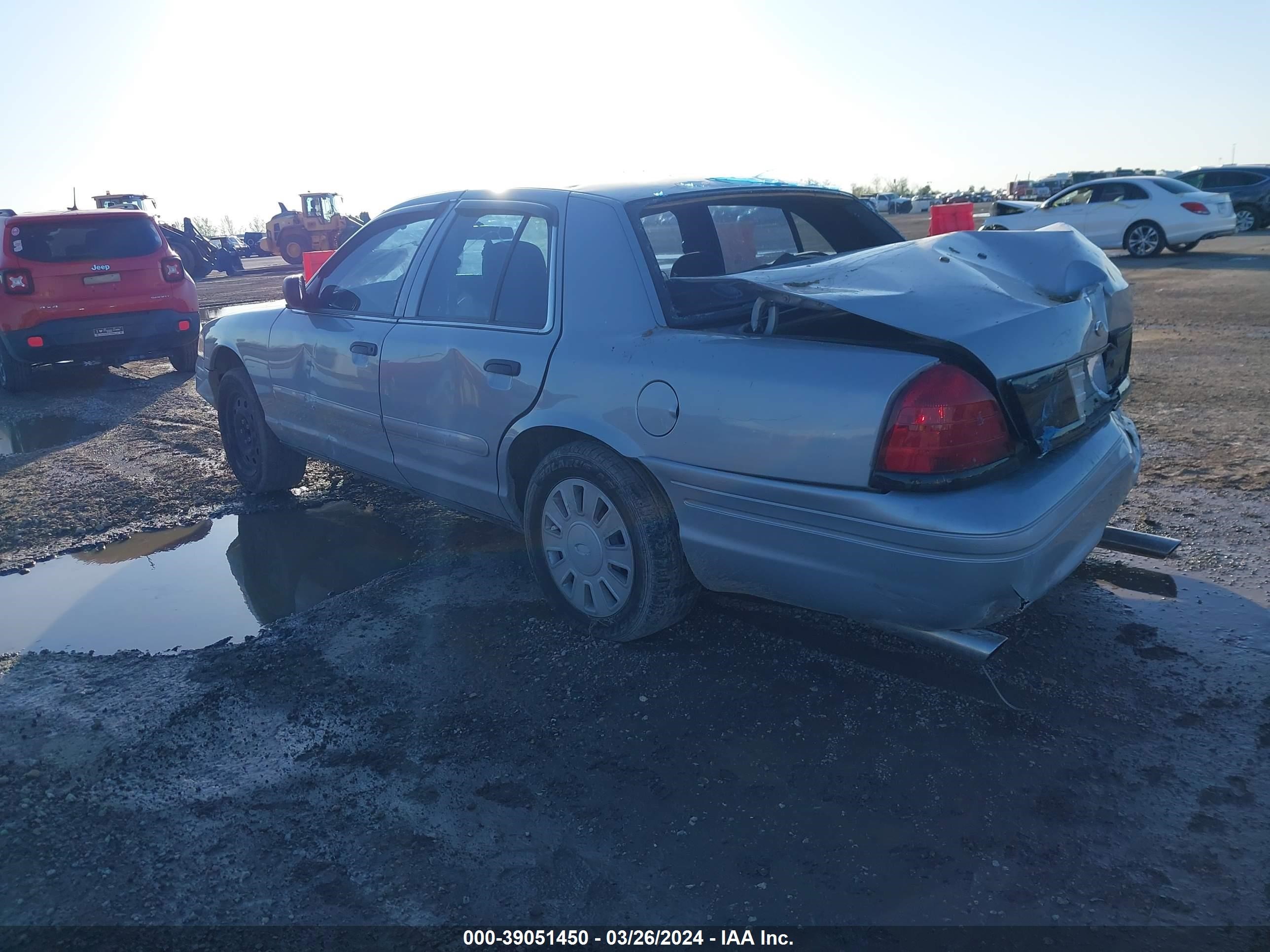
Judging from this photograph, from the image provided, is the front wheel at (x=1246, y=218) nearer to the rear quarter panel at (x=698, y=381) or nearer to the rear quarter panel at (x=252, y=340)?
the rear quarter panel at (x=252, y=340)

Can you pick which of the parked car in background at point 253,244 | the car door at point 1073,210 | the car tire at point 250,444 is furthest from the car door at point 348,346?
the parked car in background at point 253,244

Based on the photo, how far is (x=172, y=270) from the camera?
10148mm

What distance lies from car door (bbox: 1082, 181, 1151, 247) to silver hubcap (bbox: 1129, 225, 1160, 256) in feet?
0.59

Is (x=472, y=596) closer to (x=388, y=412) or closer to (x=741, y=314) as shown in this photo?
(x=388, y=412)

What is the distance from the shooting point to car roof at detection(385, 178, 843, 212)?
3656 mm

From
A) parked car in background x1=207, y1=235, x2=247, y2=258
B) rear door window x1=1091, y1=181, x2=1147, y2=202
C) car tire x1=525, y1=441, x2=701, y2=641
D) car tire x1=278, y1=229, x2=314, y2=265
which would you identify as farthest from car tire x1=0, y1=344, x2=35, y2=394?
car tire x1=278, y1=229, x2=314, y2=265

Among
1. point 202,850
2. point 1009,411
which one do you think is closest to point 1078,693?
point 1009,411

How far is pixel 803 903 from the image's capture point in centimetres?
227

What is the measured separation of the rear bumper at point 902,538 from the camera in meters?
2.63

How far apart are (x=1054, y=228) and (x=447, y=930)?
321 cm

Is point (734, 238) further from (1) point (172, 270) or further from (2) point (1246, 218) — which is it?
(2) point (1246, 218)

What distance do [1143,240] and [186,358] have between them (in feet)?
55.8

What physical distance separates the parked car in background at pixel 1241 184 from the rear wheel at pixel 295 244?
26.4 metres

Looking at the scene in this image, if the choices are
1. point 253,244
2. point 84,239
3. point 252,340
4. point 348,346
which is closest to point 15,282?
point 84,239
